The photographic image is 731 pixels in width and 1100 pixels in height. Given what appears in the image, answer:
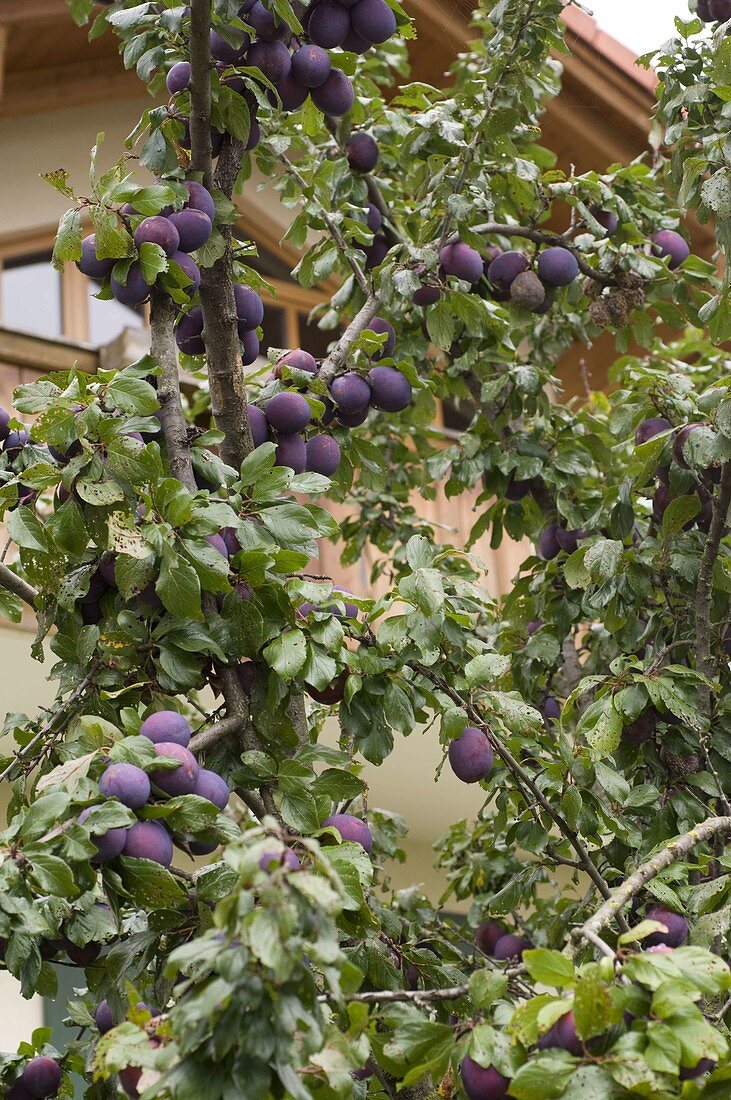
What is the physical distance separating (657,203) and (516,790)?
6.40ft

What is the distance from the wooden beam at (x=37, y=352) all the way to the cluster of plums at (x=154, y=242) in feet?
9.18

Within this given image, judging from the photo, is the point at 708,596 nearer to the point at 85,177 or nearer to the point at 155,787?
the point at 155,787

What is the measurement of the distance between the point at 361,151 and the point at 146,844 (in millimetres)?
2403

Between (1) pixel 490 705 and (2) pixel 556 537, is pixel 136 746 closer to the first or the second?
(1) pixel 490 705

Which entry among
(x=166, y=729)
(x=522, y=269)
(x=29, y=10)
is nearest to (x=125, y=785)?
(x=166, y=729)

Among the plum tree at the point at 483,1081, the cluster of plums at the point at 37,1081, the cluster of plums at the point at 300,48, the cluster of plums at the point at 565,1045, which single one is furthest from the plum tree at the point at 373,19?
the cluster of plums at the point at 37,1081

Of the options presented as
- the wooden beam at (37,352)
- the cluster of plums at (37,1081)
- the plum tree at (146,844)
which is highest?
the wooden beam at (37,352)

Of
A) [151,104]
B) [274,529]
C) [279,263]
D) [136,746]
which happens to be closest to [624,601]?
[274,529]

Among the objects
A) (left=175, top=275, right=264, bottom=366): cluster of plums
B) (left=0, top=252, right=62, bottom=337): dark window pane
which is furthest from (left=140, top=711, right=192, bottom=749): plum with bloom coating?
(left=0, top=252, right=62, bottom=337): dark window pane

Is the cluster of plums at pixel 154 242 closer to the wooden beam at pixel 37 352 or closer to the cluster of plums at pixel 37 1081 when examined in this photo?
the cluster of plums at pixel 37 1081

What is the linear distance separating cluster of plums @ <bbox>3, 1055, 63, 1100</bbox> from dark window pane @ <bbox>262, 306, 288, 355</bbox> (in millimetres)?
5277

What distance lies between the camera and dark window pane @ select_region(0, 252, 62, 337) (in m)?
6.73

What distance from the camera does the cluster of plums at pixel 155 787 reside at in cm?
181

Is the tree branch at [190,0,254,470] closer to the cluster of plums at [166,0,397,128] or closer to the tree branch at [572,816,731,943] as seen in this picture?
the cluster of plums at [166,0,397,128]
